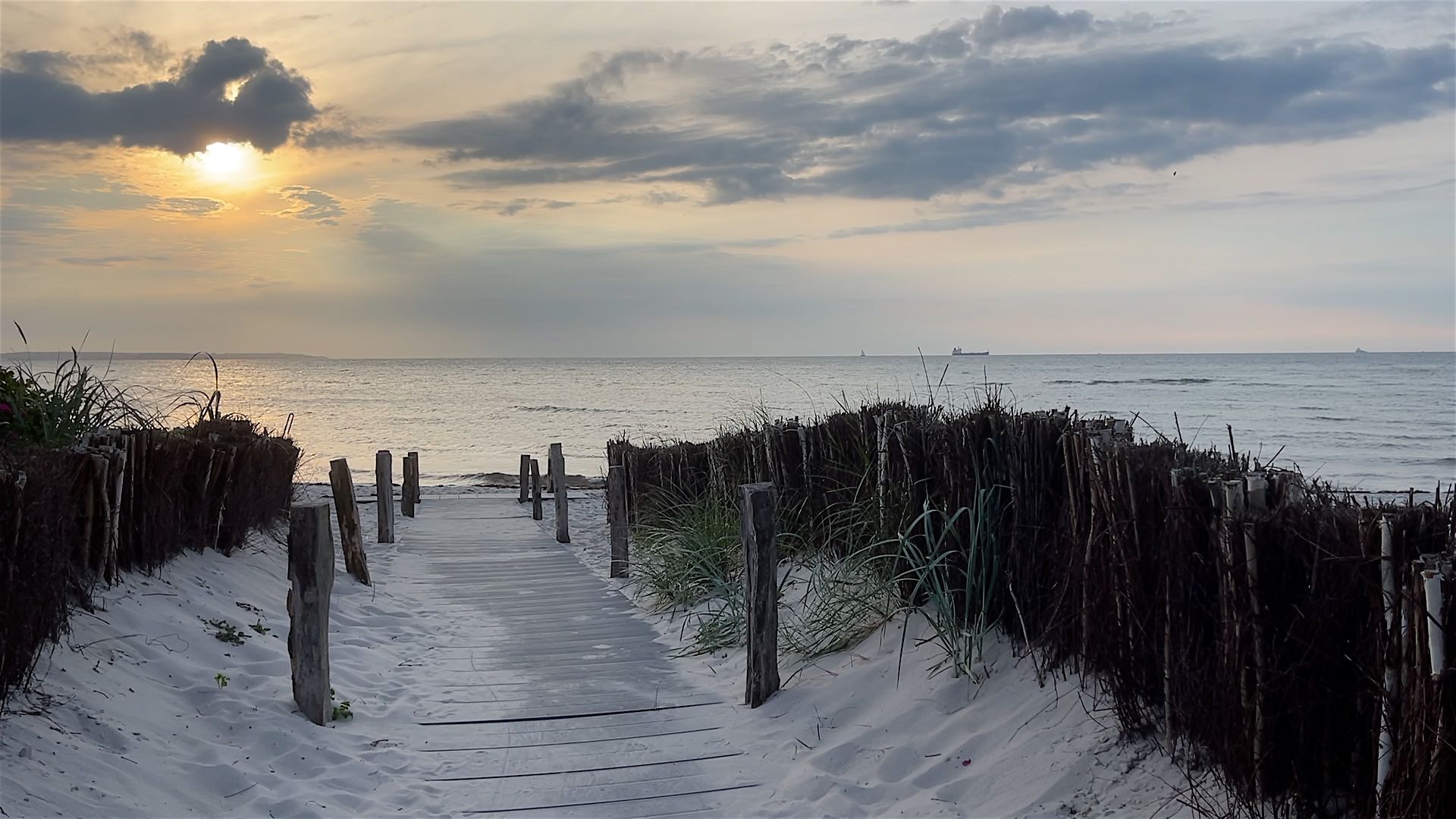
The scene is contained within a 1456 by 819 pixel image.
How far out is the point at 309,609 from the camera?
5.22 metres

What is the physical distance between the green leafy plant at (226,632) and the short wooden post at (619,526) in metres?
4.38

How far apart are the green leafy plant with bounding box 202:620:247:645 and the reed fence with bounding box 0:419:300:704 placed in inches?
23.5

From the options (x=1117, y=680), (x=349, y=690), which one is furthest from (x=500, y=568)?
(x=1117, y=680)

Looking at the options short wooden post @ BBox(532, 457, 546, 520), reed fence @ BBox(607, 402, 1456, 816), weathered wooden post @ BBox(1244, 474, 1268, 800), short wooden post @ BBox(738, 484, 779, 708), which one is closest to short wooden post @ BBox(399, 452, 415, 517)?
short wooden post @ BBox(532, 457, 546, 520)

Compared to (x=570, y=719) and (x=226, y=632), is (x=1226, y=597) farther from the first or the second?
(x=226, y=632)

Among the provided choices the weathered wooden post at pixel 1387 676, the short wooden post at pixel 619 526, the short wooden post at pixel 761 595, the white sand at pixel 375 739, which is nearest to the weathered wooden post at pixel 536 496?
the short wooden post at pixel 619 526

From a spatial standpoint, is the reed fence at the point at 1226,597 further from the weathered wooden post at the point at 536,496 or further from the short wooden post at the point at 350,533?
the weathered wooden post at the point at 536,496

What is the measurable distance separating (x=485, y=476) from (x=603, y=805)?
75.6ft

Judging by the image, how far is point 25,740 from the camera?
3.66 metres

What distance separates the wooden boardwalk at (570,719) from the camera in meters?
4.44

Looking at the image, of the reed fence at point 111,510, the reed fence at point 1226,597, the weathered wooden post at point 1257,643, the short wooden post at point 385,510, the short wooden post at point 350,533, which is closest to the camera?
the reed fence at point 1226,597

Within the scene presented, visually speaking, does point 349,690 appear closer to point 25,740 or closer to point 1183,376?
point 25,740

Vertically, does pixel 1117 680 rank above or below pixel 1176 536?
below

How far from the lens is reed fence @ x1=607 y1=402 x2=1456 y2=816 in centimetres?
260
